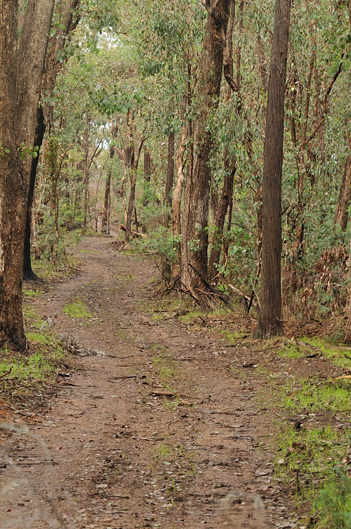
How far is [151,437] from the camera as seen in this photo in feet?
21.8

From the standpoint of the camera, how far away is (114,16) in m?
13.0

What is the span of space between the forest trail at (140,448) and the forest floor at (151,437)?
1 centimetres

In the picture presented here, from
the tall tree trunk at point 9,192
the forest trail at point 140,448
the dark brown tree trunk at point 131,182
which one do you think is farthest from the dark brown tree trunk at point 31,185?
the dark brown tree trunk at point 131,182

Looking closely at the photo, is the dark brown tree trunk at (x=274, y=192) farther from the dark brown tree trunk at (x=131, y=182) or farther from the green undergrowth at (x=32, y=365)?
the dark brown tree trunk at (x=131, y=182)

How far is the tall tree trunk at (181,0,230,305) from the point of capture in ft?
50.0

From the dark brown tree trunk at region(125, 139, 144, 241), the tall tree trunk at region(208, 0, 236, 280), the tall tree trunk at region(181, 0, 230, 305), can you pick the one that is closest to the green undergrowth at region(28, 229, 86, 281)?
the tall tree trunk at region(208, 0, 236, 280)

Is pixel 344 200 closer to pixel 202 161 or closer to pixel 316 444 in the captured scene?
pixel 202 161

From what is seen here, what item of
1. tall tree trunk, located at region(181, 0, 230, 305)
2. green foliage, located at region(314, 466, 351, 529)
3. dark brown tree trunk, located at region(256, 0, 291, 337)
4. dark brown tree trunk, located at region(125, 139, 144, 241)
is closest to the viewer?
green foliage, located at region(314, 466, 351, 529)

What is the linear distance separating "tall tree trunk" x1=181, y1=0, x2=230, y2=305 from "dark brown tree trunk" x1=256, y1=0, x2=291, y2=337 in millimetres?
3499

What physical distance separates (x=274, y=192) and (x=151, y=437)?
6.35 m

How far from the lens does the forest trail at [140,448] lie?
15.2 ft

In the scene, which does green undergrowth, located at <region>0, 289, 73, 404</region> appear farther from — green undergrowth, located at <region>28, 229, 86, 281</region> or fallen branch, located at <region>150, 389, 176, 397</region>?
green undergrowth, located at <region>28, 229, 86, 281</region>

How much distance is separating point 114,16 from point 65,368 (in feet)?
26.8

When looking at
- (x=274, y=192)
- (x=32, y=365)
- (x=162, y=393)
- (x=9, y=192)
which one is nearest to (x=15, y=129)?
(x=9, y=192)
